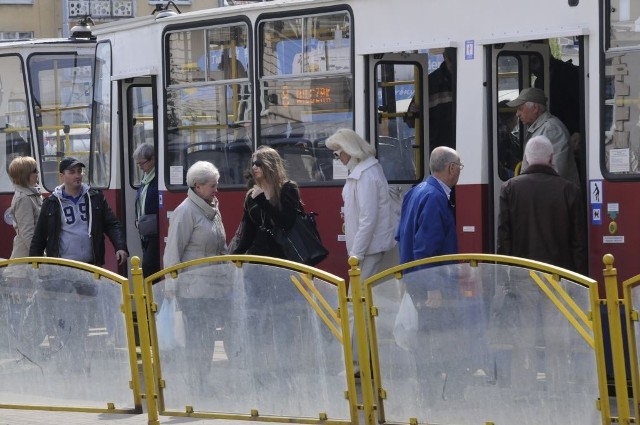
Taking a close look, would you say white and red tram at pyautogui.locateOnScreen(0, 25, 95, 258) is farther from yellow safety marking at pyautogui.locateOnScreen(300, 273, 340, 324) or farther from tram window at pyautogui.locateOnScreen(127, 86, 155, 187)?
yellow safety marking at pyautogui.locateOnScreen(300, 273, 340, 324)

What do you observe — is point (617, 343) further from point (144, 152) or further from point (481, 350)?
point (144, 152)

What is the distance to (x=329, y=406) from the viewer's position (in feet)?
25.0

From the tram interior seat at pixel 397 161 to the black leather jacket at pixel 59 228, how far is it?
227 centimetres

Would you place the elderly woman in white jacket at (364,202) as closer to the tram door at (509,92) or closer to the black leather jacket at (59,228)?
the tram door at (509,92)

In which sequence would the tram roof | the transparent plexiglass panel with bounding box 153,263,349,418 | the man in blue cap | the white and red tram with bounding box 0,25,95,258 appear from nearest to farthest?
the transparent plexiglass panel with bounding box 153,263,349,418
the man in blue cap
the tram roof
the white and red tram with bounding box 0,25,95,258

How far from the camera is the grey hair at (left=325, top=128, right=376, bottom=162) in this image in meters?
9.70

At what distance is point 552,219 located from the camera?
875 cm

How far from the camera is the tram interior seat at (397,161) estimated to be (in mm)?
10688

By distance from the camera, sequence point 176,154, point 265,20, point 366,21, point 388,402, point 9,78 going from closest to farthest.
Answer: point 388,402 → point 366,21 → point 265,20 → point 176,154 → point 9,78

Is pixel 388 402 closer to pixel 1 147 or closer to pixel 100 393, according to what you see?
pixel 100 393

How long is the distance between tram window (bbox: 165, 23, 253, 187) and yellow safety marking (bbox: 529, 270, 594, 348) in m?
5.00

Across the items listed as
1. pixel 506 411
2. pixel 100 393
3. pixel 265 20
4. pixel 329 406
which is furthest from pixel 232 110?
pixel 506 411

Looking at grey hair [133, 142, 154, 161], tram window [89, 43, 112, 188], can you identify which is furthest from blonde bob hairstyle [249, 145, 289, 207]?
tram window [89, 43, 112, 188]

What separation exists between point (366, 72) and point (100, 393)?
11.1 ft
